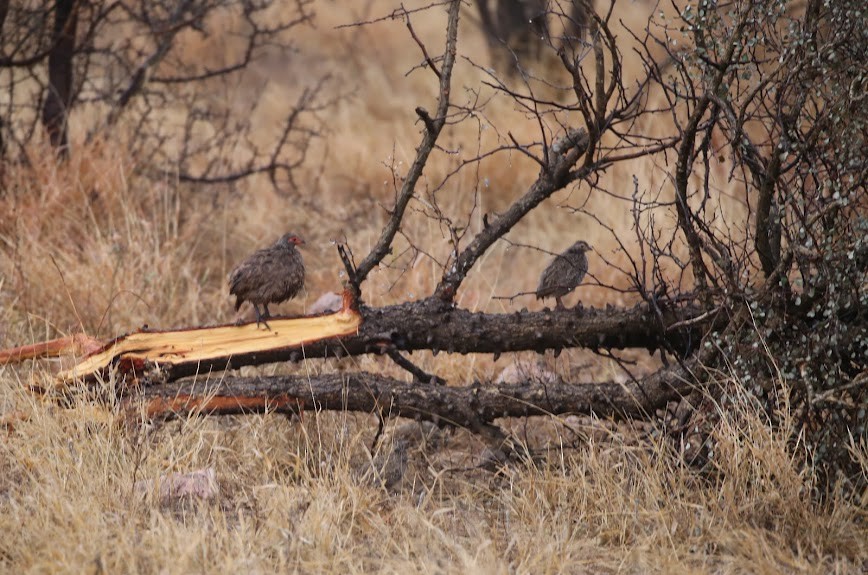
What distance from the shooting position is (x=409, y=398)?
4871mm

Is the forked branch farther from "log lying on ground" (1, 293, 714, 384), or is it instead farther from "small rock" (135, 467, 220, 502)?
"small rock" (135, 467, 220, 502)

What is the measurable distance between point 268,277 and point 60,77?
4.01m

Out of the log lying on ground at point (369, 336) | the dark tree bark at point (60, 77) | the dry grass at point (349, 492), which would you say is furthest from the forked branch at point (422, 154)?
the dark tree bark at point (60, 77)

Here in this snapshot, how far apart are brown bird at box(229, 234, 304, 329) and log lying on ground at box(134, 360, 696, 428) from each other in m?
0.57

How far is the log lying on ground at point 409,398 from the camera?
4.86m

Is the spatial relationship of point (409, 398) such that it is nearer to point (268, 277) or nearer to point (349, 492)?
point (349, 492)

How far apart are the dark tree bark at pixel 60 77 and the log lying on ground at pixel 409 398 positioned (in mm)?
4065

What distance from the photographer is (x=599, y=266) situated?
7918 mm

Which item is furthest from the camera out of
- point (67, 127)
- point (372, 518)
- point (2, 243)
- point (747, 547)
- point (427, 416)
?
point (67, 127)

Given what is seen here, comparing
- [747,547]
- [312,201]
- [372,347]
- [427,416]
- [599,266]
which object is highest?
[312,201]

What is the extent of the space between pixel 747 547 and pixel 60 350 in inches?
125

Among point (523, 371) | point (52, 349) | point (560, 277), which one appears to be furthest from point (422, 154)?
point (52, 349)

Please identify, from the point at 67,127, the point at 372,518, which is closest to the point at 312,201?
Result: the point at 67,127

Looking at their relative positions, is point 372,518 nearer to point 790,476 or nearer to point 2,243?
point 790,476
